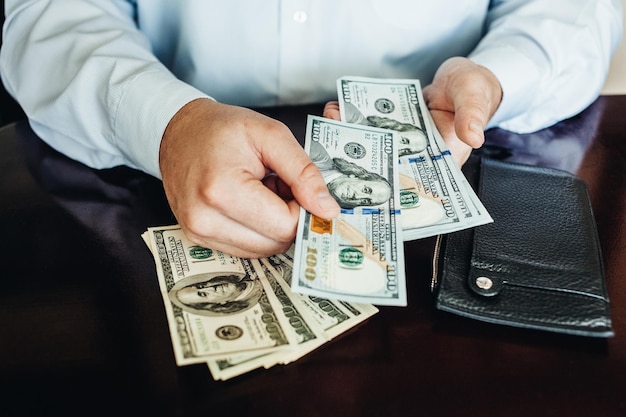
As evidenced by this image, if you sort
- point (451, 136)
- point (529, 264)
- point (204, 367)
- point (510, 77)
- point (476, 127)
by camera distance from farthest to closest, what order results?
point (510, 77) → point (451, 136) → point (476, 127) → point (529, 264) → point (204, 367)

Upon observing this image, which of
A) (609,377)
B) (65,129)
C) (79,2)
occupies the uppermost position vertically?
(79,2)

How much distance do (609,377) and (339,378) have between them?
0.28 meters

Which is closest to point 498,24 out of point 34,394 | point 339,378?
point 339,378

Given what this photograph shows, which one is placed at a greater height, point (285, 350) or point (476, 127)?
point (476, 127)

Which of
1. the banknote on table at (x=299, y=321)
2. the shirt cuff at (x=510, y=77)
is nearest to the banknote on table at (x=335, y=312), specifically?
the banknote on table at (x=299, y=321)

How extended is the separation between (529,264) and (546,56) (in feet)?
1.92

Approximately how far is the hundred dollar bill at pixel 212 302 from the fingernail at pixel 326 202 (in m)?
0.12

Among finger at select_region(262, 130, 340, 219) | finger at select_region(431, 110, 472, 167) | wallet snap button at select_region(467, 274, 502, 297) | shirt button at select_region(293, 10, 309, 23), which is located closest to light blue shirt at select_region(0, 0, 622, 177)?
shirt button at select_region(293, 10, 309, 23)

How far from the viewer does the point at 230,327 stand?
0.62 meters

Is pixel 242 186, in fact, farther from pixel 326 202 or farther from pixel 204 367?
pixel 204 367

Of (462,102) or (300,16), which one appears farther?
(300,16)

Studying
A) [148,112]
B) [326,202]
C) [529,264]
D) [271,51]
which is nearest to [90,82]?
[148,112]

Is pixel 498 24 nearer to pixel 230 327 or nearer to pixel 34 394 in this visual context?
pixel 230 327

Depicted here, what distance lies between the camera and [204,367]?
1.94 feet
